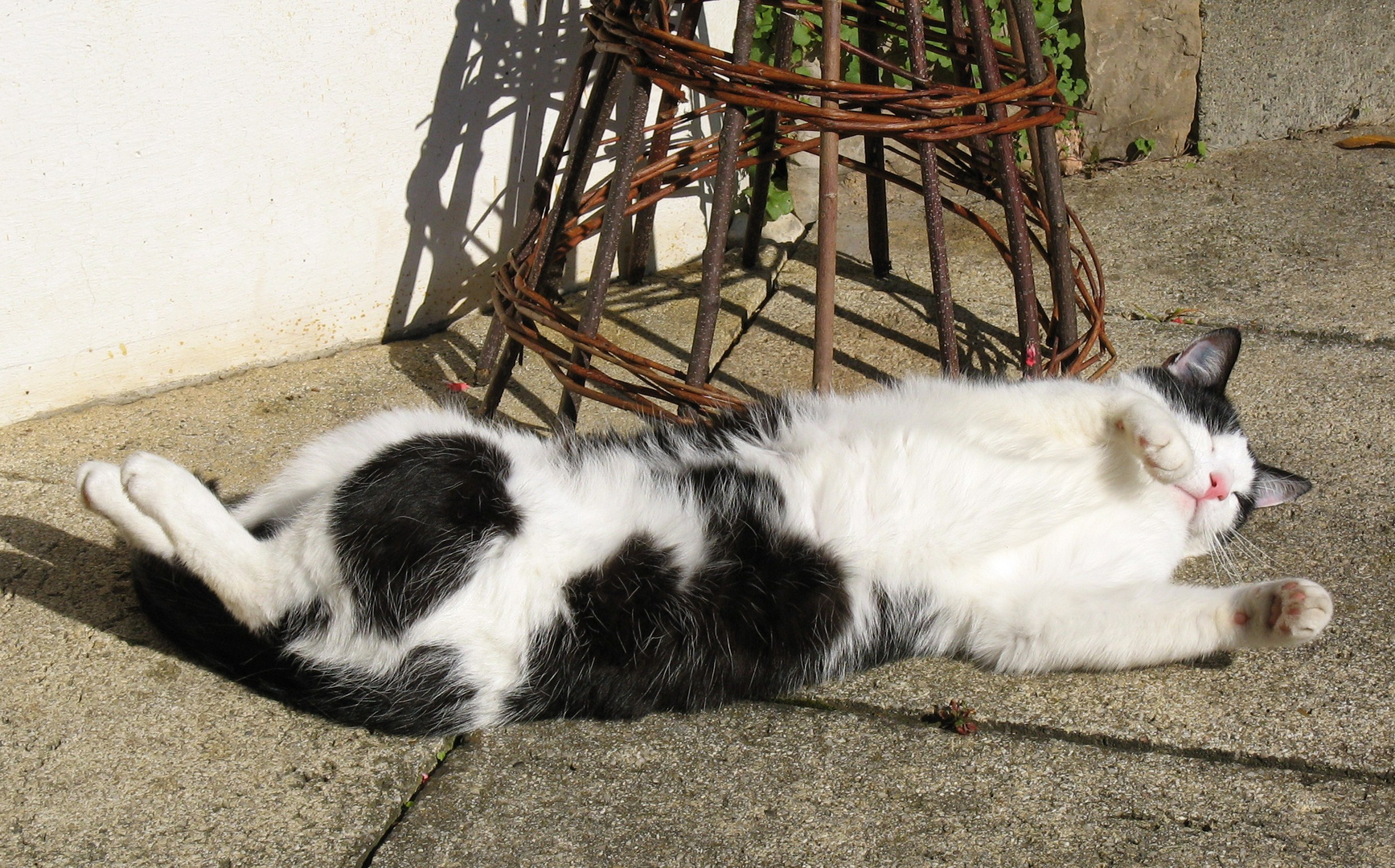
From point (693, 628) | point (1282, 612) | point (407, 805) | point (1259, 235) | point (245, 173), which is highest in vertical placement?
point (245, 173)

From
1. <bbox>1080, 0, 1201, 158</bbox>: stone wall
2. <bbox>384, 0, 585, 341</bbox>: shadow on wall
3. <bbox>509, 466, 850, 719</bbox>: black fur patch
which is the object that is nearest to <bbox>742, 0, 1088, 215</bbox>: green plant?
<bbox>1080, 0, 1201, 158</bbox>: stone wall

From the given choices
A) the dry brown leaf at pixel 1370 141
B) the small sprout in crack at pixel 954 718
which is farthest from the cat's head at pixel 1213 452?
the dry brown leaf at pixel 1370 141

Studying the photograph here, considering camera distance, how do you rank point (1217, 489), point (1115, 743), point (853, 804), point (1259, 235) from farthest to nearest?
point (1259, 235)
point (1217, 489)
point (1115, 743)
point (853, 804)

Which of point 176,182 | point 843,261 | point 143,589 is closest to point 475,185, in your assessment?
point 176,182

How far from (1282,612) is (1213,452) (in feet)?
1.74

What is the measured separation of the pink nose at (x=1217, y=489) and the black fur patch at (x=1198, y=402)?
151 mm

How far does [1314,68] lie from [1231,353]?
2.36 m

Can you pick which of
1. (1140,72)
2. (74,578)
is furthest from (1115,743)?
(1140,72)

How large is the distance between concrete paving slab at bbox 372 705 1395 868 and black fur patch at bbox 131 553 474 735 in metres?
0.11

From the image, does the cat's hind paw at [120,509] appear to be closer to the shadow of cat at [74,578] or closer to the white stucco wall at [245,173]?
the shadow of cat at [74,578]

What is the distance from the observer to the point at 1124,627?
1.91 m

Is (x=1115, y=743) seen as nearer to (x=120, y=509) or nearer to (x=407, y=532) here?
(x=407, y=532)

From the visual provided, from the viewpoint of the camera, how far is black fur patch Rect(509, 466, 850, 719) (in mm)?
1786

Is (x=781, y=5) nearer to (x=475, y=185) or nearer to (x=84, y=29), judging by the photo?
(x=475, y=185)
